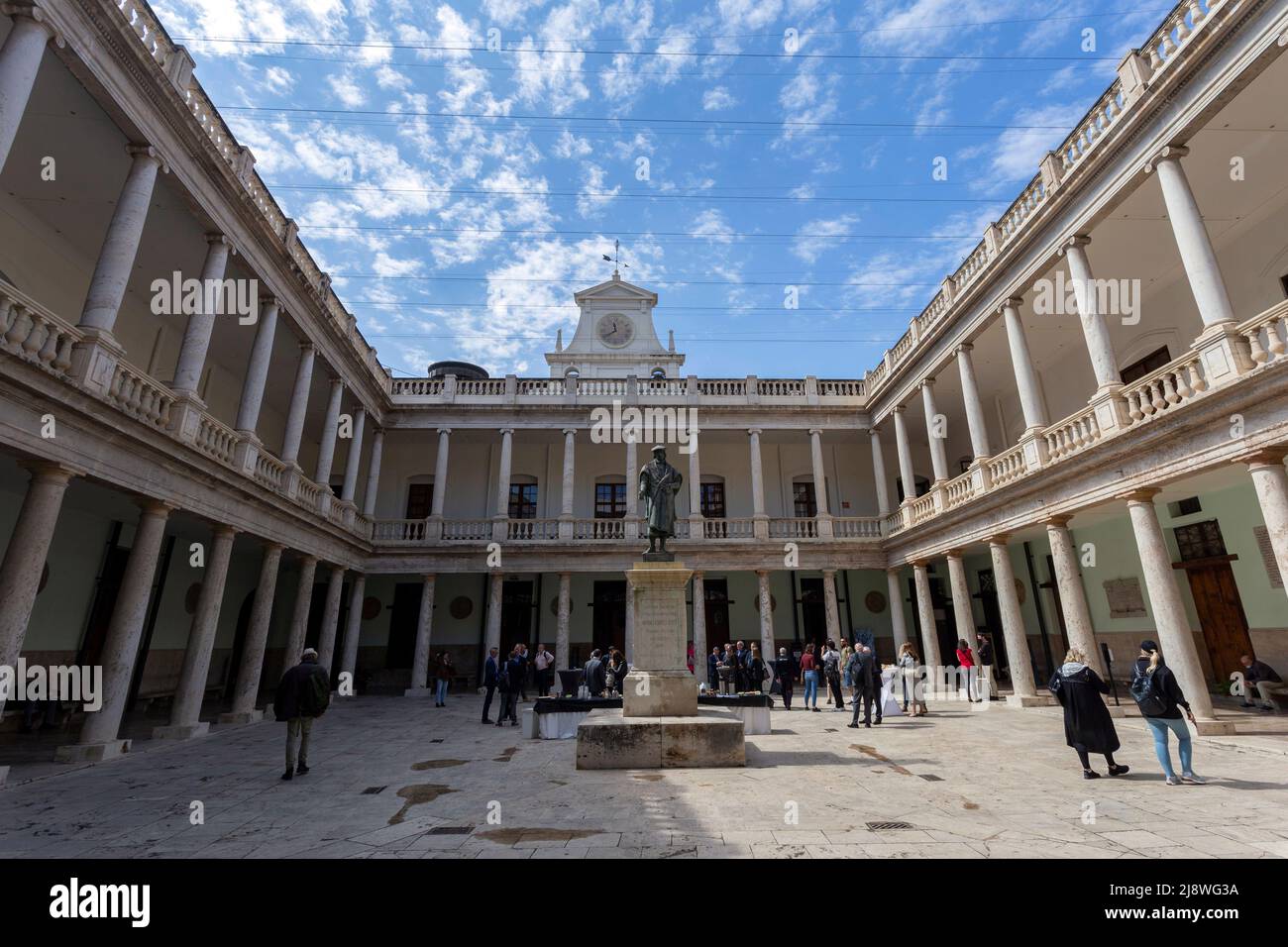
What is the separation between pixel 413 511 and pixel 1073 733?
21.4 meters

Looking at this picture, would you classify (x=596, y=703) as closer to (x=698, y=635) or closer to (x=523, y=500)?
(x=698, y=635)

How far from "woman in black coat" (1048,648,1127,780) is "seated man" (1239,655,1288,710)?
7.90 m

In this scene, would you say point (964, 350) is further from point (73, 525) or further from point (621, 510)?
point (73, 525)

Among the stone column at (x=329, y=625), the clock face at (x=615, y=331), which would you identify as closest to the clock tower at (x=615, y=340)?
the clock face at (x=615, y=331)

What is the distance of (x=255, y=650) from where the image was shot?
13.2 metres

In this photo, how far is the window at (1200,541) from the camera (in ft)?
42.2

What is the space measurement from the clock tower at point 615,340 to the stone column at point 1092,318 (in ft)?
62.9

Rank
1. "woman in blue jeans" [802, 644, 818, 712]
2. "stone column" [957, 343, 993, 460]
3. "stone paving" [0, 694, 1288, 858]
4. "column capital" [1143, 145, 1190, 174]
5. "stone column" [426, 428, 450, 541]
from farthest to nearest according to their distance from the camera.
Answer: "stone column" [426, 428, 450, 541] < "stone column" [957, 343, 993, 460] < "woman in blue jeans" [802, 644, 818, 712] < "column capital" [1143, 145, 1190, 174] < "stone paving" [0, 694, 1288, 858]

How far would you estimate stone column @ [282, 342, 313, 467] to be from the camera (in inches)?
577

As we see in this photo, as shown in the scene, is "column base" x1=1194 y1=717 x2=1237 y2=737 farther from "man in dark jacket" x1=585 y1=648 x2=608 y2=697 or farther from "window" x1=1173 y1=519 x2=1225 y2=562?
"man in dark jacket" x1=585 y1=648 x2=608 y2=697

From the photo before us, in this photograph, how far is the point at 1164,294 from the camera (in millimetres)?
13867

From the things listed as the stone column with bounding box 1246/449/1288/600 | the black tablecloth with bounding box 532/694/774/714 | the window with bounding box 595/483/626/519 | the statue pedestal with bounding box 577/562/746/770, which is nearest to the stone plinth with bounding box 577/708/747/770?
the statue pedestal with bounding box 577/562/746/770
